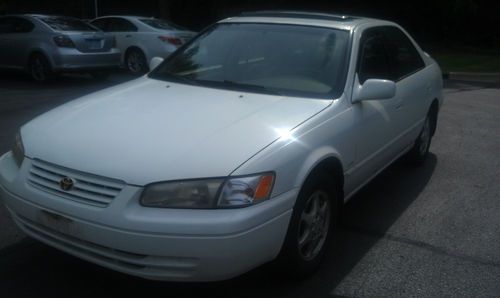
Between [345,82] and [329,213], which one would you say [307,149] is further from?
[345,82]

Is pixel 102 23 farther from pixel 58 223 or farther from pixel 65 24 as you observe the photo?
pixel 58 223

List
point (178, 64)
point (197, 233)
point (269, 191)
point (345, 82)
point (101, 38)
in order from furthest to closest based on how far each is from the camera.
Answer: point (101, 38) → point (178, 64) → point (345, 82) → point (269, 191) → point (197, 233)

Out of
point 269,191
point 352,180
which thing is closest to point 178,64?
point 352,180

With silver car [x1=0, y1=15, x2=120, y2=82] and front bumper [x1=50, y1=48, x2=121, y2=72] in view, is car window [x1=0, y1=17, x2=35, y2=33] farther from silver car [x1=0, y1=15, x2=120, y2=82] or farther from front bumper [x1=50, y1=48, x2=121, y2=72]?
front bumper [x1=50, y1=48, x2=121, y2=72]

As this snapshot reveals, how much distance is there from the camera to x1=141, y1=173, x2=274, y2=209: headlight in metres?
3.11

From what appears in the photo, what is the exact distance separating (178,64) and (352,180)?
171 cm

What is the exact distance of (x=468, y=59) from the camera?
18266 mm

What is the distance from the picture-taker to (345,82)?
4309mm

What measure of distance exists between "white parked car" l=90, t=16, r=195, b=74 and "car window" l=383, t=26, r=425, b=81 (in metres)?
8.03

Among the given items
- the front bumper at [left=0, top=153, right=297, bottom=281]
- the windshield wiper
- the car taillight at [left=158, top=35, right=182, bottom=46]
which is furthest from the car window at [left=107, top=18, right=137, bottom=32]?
the front bumper at [left=0, top=153, right=297, bottom=281]

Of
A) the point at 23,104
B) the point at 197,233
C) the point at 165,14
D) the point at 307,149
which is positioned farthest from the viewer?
the point at 165,14


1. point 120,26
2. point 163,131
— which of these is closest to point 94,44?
point 120,26

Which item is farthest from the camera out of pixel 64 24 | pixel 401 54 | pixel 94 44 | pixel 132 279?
pixel 64 24

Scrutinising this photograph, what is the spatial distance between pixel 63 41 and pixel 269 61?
8.59m
